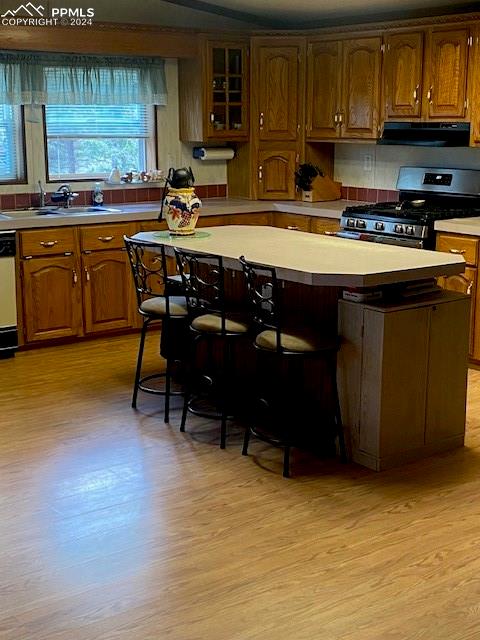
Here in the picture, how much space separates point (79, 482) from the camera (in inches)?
151

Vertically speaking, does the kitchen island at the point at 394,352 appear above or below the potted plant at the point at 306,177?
below

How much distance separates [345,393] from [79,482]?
1.25 meters

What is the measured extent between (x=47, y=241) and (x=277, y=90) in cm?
221

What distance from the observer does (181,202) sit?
16.0 feet

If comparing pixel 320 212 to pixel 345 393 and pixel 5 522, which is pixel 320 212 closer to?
pixel 345 393

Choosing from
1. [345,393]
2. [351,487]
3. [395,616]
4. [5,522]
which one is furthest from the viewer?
[345,393]

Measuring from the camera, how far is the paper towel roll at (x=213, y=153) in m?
7.07

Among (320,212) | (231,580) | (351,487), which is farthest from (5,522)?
(320,212)

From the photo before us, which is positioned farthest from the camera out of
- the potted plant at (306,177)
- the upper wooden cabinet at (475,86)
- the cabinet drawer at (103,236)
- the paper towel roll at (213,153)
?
the paper towel roll at (213,153)

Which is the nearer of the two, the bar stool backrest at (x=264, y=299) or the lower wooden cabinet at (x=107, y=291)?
the bar stool backrest at (x=264, y=299)

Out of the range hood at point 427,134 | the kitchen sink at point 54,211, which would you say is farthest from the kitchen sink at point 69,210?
the range hood at point 427,134

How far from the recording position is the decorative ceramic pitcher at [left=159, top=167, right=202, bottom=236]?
15.9 ft

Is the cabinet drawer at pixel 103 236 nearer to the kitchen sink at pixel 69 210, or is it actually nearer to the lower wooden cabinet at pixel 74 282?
the lower wooden cabinet at pixel 74 282

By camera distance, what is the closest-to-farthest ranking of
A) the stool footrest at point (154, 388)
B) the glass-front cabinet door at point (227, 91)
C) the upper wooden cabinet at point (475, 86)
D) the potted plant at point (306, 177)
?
the stool footrest at point (154, 388) → the upper wooden cabinet at point (475, 86) → the glass-front cabinet door at point (227, 91) → the potted plant at point (306, 177)
